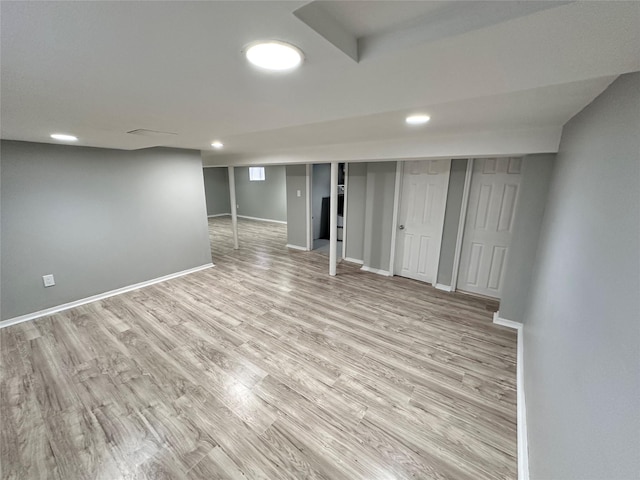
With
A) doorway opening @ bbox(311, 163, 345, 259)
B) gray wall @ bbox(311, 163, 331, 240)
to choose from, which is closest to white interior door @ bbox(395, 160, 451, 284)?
doorway opening @ bbox(311, 163, 345, 259)

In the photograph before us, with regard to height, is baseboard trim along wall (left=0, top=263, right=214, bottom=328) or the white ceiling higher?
the white ceiling

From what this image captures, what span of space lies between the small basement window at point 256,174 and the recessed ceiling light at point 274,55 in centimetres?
825

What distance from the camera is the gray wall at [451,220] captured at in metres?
3.47

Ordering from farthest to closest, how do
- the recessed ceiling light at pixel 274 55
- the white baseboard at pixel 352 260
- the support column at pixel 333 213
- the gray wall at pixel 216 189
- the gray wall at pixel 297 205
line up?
1. the gray wall at pixel 216 189
2. the gray wall at pixel 297 205
3. the white baseboard at pixel 352 260
4. the support column at pixel 333 213
5. the recessed ceiling light at pixel 274 55

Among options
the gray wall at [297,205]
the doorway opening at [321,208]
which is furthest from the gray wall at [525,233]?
the gray wall at [297,205]

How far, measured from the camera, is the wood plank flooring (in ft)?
4.97

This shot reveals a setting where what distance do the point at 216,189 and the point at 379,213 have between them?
7.48m

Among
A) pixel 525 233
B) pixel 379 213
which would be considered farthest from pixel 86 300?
pixel 525 233

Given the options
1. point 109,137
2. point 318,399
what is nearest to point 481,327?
point 318,399

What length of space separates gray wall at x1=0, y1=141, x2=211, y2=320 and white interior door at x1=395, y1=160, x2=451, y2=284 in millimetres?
3476

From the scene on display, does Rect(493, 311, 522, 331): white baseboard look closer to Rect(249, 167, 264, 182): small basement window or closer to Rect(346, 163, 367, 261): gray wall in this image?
Rect(346, 163, 367, 261): gray wall

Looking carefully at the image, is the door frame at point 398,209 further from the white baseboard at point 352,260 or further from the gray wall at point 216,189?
the gray wall at point 216,189

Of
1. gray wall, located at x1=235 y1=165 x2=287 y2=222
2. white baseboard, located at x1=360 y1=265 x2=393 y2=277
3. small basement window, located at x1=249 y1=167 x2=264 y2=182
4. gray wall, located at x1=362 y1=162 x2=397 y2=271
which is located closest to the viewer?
gray wall, located at x1=362 y1=162 x2=397 y2=271

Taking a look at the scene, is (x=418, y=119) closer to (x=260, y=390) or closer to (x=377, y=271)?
(x=260, y=390)
